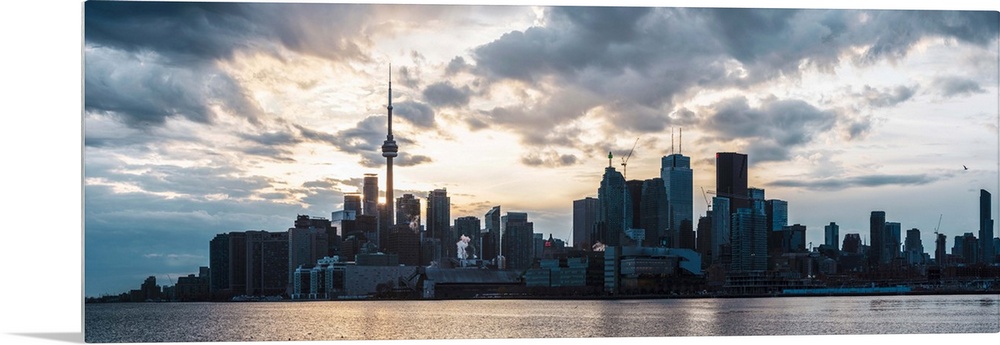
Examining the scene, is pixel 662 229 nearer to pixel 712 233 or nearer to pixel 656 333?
pixel 712 233

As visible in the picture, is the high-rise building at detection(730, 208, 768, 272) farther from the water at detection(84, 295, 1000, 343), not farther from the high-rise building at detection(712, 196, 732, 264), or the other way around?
the water at detection(84, 295, 1000, 343)

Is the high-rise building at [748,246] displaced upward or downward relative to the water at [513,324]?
upward

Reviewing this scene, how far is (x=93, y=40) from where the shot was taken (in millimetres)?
20578

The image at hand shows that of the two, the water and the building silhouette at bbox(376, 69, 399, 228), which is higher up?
the building silhouette at bbox(376, 69, 399, 228)

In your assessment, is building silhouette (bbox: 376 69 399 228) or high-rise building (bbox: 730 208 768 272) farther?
high-rise building (bbox: 730 208 768 272)

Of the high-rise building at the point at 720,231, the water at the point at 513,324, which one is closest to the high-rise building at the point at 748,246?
the high-rise building at the point at 720,231

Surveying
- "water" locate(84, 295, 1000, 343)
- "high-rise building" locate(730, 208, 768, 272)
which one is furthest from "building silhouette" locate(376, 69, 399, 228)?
"high-rise building" locate(730, 208, 768, 272)

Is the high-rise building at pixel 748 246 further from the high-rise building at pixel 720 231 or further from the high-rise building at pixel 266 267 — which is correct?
the high-rise building at pixel 266 267

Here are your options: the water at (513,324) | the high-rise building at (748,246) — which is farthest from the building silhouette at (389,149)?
the high-rise building at (748,246)

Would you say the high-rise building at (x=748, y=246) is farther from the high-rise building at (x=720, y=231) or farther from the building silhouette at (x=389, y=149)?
the building silhouette at (x=389, y=149)

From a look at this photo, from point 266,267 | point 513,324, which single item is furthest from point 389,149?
point 266,267

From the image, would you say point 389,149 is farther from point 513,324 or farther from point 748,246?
point 748,246

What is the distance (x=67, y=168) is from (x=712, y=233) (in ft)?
196

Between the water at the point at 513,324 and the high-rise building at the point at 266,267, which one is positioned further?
the high-rise building at the point at 266,267
